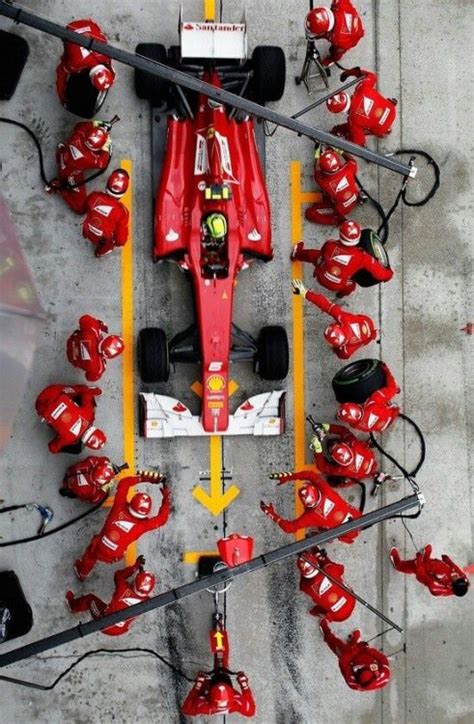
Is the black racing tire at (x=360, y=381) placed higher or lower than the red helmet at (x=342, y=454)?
higher

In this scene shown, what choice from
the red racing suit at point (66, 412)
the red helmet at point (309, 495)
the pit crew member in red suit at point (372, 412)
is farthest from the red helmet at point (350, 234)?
the red racing suit at point (66, 412)

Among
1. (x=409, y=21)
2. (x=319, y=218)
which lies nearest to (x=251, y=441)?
(x=319, y=218)

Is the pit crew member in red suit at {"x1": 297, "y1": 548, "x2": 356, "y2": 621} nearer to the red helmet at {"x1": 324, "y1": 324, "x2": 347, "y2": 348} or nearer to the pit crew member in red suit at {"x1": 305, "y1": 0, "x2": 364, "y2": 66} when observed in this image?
the red helmet at {"x1": 324, "y1": 324, "x2": 347, "y2": 348}

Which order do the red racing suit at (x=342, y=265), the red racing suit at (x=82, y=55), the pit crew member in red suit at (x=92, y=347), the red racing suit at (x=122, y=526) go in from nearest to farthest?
the red racing suit at (x=82, y=55) → the pit crew member in red suit at (x=92, y=347) → the red racing suit at (x=122, y=526) → the red racing suit at (x=342, y=265)

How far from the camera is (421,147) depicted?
9562 mm

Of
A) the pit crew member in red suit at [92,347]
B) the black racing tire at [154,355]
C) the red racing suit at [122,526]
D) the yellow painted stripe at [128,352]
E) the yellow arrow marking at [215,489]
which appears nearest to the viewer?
the pit crew member in red suit at [92,347]

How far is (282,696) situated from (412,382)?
3.71m

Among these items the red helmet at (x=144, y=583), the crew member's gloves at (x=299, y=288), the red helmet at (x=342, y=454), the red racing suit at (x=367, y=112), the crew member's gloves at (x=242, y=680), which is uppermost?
the red racing suit at (x=367, y=112)

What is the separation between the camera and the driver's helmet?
8281 millimetres

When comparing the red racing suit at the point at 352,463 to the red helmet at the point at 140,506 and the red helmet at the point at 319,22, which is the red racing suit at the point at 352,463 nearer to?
the red helmet at the point at 140,506

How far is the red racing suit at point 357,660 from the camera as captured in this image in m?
8.59

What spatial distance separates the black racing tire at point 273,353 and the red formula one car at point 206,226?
10mm

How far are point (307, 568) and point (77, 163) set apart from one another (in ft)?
15.4

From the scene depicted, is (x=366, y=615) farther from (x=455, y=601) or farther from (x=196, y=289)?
(x=196, y=289)
